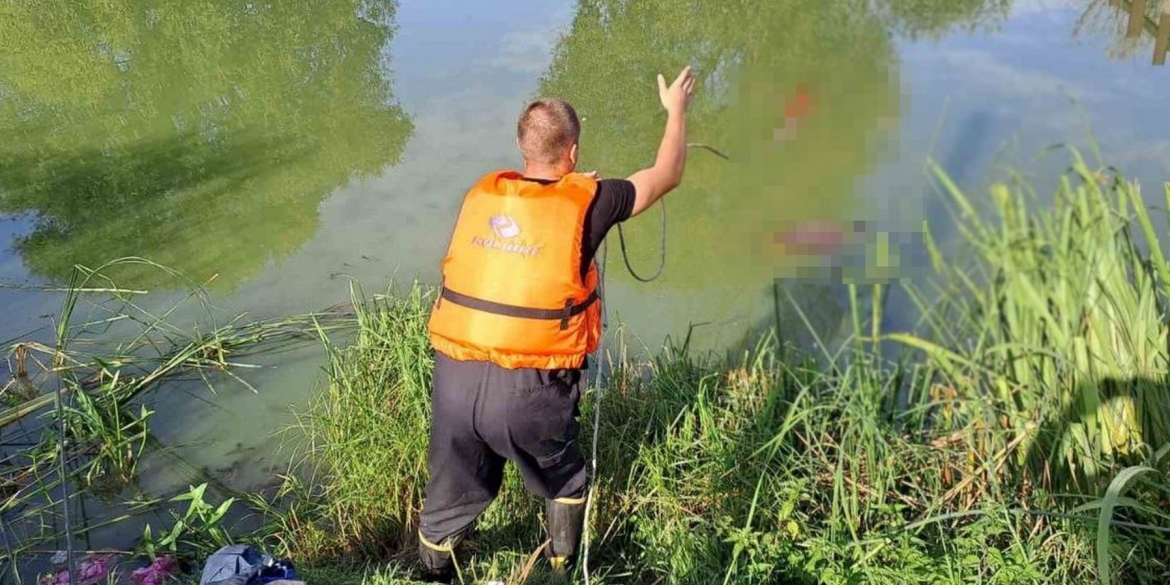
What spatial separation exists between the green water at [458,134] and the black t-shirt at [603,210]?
1.23 meters

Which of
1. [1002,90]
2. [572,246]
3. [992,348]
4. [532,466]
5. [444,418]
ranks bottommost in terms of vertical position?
[532,466]

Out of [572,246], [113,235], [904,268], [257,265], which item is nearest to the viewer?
[572,246]

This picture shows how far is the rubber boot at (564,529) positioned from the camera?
97.5 inches

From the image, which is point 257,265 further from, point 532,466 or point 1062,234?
point 1062,234

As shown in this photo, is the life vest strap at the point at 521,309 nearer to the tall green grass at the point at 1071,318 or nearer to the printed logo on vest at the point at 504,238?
the printed logo on vest at the point at 504,238

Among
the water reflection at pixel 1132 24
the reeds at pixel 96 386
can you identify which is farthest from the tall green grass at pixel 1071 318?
the water reflection at pixel 1132 24

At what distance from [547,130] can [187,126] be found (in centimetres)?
503

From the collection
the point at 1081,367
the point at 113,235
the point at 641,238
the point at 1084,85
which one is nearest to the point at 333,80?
the point at 113,235

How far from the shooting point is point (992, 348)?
97.4 inches

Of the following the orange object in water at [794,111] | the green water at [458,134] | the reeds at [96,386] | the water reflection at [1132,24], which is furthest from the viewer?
the water reflection at [1132,24]

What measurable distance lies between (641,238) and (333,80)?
11.8 feet

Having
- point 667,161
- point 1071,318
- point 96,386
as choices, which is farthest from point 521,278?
point 96,386

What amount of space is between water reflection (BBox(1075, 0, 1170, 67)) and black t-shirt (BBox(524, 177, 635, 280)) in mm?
5212

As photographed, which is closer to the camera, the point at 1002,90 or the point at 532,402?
the point at 532,402
